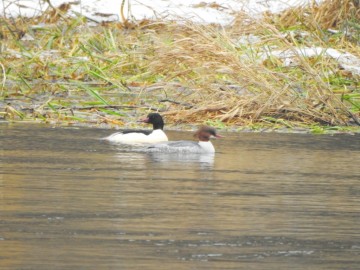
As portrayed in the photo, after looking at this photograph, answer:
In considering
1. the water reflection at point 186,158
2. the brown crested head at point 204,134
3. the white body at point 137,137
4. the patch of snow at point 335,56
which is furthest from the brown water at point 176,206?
the patch of snow at point 335,56

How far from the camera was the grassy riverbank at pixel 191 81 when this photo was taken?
16.9 meters

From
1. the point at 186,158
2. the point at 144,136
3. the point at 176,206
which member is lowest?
the point at 144,136

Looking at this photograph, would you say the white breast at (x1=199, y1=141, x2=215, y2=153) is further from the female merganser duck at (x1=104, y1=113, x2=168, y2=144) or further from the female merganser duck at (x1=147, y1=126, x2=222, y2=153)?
the female merganser duck at (x1=104, y1=113, x2=168, y2=144)

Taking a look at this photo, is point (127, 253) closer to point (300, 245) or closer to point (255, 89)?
point (300, 245)

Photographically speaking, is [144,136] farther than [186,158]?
Yes

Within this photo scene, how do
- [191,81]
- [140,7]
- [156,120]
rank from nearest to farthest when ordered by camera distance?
[156,120], [191,81], [140,7]

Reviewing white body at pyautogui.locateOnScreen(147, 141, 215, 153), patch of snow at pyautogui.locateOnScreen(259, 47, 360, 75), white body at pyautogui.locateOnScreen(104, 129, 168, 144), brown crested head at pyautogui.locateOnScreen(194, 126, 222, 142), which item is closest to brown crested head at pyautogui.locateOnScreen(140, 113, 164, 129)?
white body at pyautogui.locateOnScreen(104, 129, 168, 144)

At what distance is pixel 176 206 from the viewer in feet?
30.9

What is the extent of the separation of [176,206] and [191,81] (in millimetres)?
8078

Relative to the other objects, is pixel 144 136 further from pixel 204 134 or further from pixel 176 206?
pixel 176 206

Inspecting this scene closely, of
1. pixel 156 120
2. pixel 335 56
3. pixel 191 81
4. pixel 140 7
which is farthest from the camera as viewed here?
pixel 140 7

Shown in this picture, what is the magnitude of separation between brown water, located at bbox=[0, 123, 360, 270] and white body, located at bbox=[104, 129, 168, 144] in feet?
0.71

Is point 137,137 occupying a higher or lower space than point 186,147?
lower

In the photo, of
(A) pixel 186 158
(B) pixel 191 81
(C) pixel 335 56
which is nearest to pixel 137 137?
(A) pixel 186 158
